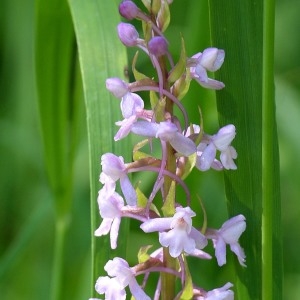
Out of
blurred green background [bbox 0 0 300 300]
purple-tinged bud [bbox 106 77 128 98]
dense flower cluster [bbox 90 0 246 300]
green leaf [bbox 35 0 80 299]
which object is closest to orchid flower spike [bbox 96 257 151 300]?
dense flower cluster [bbox 90 0 246 300]

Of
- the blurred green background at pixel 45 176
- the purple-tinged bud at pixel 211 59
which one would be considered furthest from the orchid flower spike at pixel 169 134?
Answer: the blurred green background at pixel 45 176

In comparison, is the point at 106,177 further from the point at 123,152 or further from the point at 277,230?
the point at 277,230

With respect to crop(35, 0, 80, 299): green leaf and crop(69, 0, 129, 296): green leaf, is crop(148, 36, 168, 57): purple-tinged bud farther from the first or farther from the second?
crop(35, 0, 80, 299): green leaf

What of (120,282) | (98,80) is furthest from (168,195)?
(98,80)

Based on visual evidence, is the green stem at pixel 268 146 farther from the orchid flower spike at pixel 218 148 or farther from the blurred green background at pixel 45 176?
the blurred green background at pixel 45 176

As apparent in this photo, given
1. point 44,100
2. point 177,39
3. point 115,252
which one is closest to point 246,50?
point 115,252

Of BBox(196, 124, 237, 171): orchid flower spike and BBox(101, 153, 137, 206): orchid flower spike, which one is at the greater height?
BBox(196, 124, 237, 171): orchid flower spike
